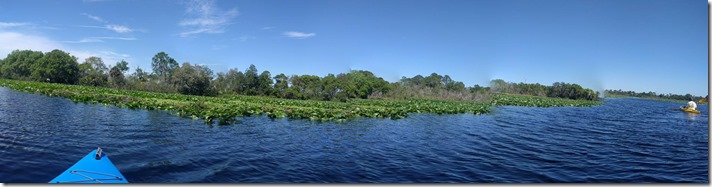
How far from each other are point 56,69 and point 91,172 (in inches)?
1841

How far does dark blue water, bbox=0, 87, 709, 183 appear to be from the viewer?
758cm

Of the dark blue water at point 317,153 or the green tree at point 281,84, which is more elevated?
the green tree at point 281,84

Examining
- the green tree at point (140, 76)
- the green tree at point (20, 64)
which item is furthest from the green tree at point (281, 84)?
the green tree at point (20, 64)

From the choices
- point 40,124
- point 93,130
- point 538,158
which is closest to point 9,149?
point 93,130

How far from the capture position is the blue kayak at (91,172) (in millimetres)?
4924

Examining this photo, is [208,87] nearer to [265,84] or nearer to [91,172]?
[265,84]

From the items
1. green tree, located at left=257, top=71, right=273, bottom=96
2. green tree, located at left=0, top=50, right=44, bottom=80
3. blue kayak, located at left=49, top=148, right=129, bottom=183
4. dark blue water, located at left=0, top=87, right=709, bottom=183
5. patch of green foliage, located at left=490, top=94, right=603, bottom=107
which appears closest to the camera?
blue kayak, located at left=49, top=148, right=129, bottom=183

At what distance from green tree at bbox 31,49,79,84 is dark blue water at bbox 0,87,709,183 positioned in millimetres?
32075

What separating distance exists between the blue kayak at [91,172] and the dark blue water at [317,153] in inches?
67.0

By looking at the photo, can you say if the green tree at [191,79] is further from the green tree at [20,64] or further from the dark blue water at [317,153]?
the green tree at [20,64]

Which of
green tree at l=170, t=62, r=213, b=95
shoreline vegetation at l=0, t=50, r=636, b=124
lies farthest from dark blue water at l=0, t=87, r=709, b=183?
green tree at l=170, t=62, r=213, b=95

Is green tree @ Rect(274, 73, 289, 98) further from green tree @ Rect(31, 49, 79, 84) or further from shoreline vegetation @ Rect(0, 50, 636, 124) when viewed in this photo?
green tree @ Rect(31, 49, 79, 84)

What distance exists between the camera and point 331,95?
3522cm

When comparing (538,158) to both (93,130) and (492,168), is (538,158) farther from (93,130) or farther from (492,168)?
(93,130)
